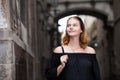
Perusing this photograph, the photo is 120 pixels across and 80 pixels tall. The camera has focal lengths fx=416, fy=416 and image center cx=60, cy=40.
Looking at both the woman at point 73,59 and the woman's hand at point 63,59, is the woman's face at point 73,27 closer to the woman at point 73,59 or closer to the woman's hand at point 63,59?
the woman at point 73,59

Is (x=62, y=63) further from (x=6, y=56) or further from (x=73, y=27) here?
(x=6, y=56)

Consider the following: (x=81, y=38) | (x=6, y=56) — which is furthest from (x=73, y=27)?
(x=6, y=56)

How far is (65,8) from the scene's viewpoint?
1072 inches

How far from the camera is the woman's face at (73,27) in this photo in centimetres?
417

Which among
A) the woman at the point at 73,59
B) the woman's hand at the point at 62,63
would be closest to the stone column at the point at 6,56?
the woman at the point at 73,59

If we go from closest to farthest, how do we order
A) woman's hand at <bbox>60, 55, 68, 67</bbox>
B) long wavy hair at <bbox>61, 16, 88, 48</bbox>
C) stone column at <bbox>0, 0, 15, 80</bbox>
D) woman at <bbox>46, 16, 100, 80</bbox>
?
woman's hand at <bbox>60, 55, 68, 67</bbox>
woman at <bbox>46, 16, 100, 80</bbox>
long wavy hair at <bbox>61, 16, 88, 48</bbox>
stone column at <bbox>0, 0, 15, 80</bbox>

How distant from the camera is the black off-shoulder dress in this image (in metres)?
4.02

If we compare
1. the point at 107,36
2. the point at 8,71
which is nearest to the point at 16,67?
the point at 8,71

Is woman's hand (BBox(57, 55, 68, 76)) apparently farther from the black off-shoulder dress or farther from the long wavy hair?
the long wavy hair

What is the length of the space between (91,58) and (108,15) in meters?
22.9

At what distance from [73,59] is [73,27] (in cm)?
35

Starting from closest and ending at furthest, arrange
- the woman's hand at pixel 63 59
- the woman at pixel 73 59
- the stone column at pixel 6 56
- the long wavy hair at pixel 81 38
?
the woman's hand at pixel 63 59 → the woman at pixel 73 59 → the long wavy hair at pixel 81 38 → the stone column at pixel 6 56

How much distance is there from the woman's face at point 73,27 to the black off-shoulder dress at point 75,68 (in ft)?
0.76

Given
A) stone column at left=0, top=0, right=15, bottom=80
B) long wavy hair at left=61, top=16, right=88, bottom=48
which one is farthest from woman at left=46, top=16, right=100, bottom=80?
stone column at left=0, top=0, right=15, bottom=80
